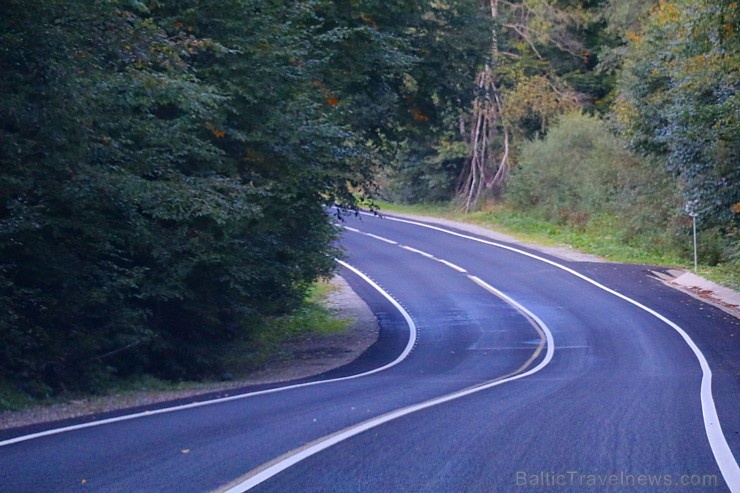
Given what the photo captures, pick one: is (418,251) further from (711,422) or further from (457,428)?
(457,428)

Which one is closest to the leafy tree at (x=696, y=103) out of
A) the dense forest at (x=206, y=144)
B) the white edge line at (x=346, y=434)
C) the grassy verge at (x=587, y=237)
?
the dense forest at (x=206, y=144)

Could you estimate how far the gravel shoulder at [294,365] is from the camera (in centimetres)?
1113

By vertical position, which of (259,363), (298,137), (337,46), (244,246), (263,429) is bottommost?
(259,363)

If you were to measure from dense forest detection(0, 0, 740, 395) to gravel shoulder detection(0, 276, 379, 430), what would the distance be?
931 mm

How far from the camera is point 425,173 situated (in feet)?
180

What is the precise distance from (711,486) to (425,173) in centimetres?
4860

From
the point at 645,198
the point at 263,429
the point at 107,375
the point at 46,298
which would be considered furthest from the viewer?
the point at 645,198

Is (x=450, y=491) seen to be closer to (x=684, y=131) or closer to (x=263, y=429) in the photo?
(x=263, y=429)

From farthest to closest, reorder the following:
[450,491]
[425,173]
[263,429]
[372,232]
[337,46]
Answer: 1. [425,173]
2. [372,232]
3. [337,46]
4. [263,429]
5. [450,491]

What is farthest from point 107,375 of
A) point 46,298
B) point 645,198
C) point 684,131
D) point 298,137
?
point 645,198

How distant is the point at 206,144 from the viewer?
47.9 feet

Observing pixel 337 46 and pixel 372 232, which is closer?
pixel 337 46

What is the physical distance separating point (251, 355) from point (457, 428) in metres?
8.55

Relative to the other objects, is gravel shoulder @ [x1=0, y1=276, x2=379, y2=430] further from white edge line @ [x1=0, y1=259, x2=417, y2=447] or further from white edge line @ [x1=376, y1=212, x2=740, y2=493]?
white edge line @ [x1=376, y1=212, x2=740, y2=493]
